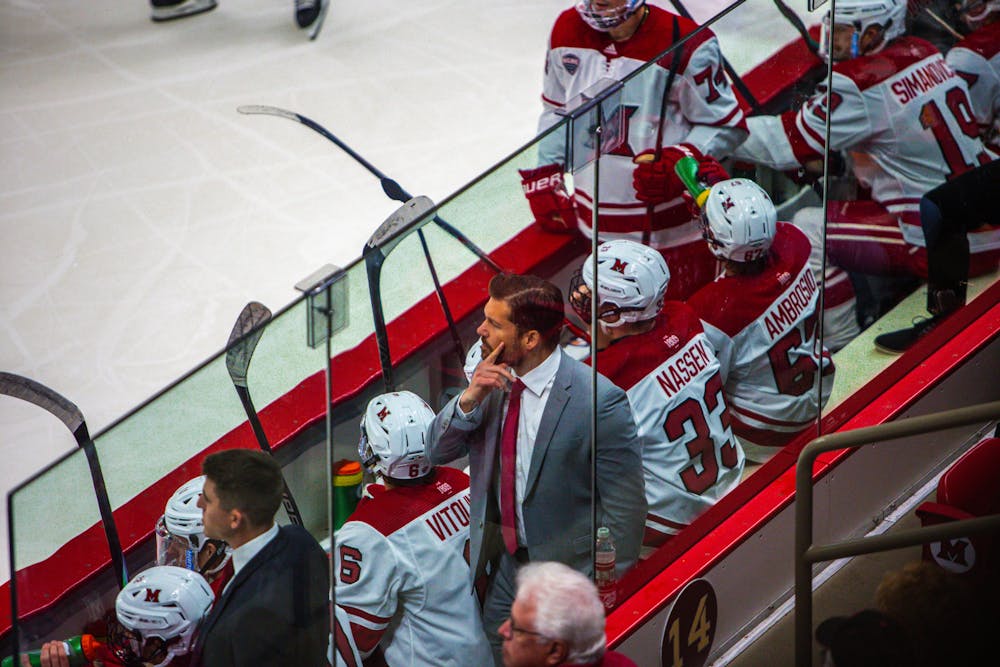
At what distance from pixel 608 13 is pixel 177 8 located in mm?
3315

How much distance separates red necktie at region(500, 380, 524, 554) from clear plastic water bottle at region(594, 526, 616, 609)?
0.20m

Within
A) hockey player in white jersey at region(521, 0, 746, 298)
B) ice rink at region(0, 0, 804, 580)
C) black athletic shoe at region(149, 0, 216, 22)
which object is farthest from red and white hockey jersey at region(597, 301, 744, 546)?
black athletic shoe at region(149, 0, 216, 22)

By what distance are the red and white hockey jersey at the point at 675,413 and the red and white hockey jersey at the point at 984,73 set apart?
1.02 metres

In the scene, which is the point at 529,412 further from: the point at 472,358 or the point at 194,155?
the point at 194,155

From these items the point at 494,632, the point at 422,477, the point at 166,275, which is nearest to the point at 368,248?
the point at 422,477

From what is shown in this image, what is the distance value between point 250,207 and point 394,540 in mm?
2785

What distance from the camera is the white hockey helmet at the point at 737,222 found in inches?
111

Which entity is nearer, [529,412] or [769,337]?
[529,412]

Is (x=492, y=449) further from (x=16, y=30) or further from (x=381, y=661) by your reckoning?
(x=16, y=30)

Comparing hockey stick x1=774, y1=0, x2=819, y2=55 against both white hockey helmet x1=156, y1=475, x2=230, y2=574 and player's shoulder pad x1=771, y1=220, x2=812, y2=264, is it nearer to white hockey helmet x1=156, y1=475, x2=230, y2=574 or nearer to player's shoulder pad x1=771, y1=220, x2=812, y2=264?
player's shoulder pad x1=771, y1=220, x2=812, y2=264

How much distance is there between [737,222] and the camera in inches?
111

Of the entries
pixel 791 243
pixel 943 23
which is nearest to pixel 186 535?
pixel 791 243

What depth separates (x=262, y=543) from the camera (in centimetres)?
233

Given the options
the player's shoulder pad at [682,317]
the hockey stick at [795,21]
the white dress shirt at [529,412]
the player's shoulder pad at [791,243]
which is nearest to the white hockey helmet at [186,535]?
the white dress shirt at [529,412]
